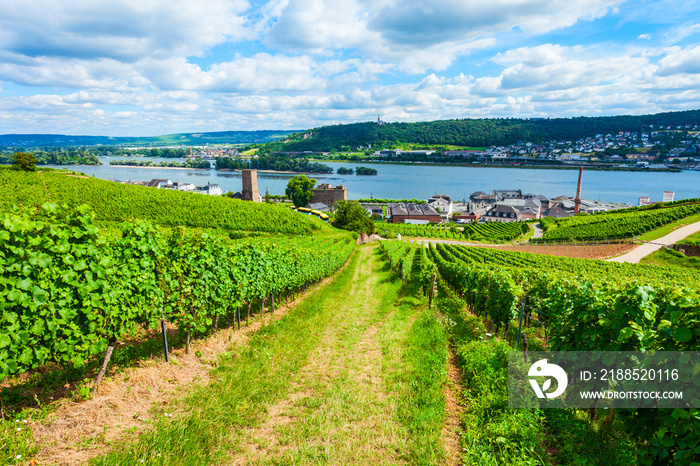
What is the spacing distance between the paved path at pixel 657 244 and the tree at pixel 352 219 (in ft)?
114

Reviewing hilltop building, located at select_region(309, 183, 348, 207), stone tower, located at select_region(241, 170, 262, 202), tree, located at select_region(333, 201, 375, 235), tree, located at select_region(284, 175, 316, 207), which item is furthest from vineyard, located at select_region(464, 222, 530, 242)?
stone tower, located at select_region(241, 170, 262, 202)

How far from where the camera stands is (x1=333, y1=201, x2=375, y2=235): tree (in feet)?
188

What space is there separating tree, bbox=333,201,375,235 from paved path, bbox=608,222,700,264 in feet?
114

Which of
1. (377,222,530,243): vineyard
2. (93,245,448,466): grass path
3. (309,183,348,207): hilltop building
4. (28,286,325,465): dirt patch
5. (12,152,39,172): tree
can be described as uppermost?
(12,152,39,172): tree

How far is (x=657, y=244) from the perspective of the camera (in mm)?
45625

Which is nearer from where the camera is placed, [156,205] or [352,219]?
[156,205]

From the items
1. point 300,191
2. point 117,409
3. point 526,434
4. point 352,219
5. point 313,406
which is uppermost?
point 117,409

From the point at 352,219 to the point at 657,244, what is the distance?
44.1 m

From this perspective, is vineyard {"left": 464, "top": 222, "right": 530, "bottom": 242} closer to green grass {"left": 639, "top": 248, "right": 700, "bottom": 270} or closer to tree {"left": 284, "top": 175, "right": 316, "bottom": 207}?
green grass {"left": 639, "top": 248, "right": 700, "bottom": 270}

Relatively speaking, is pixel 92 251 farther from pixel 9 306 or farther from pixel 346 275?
pixel 346 275

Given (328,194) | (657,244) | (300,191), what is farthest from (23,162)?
(657,244)

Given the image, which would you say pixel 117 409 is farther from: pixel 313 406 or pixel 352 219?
pixel 352 219

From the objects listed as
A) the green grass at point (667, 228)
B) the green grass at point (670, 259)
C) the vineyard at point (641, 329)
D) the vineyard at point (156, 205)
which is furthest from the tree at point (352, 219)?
the vineyard at point (641, 329)

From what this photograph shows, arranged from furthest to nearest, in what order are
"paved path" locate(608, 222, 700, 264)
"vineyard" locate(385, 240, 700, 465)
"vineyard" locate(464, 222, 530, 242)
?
"vineyard" locate(464, 222, 530, 242), "paved path" locate(608, 222, 700, 264), "vineyard" locate(385, 240, 700, 465)
